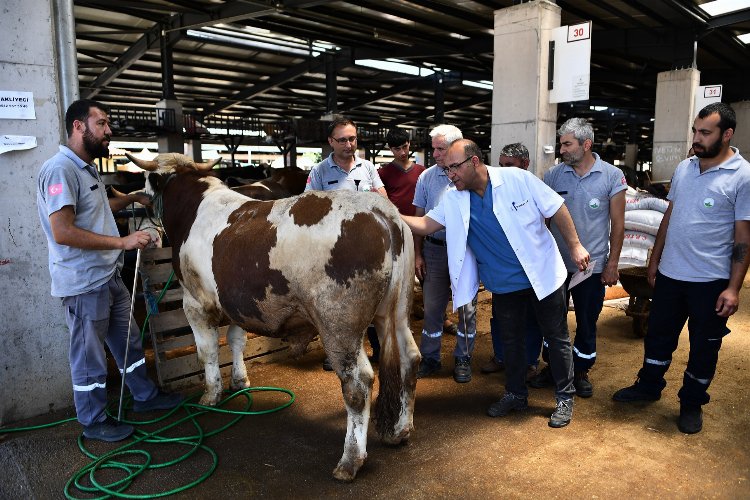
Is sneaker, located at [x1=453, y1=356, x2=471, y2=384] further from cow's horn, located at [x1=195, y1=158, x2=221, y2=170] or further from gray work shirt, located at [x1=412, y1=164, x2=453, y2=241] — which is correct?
cow's horn, located at [x1=195, y1=158, x2=221, y2=170]

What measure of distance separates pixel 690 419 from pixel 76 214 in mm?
4460

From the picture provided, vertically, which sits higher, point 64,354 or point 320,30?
point 320,30

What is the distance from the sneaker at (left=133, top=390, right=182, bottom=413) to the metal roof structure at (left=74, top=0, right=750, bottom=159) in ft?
27.8

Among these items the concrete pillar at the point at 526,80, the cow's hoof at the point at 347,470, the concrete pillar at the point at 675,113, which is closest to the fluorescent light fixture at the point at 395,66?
the concrete pillar at the point at 675,113

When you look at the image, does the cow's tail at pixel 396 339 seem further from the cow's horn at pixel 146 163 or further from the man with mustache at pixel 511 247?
the cow's horn at pixel 146 163

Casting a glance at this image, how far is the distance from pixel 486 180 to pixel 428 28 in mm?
10729

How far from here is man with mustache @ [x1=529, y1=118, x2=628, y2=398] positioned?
400 centimetres

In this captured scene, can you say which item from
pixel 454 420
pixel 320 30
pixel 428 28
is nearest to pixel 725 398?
pixel 454 420

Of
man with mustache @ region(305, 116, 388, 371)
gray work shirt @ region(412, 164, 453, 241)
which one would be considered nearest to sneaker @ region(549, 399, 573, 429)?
gray work shirt @ region(412, 164, 453, 241)

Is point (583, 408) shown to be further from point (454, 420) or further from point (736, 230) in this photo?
point (736, 230)

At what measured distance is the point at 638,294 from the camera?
5.54 m

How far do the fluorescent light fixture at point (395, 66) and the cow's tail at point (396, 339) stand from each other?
14433mm

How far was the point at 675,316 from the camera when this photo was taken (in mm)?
3785

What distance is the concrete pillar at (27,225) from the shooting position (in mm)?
3752
